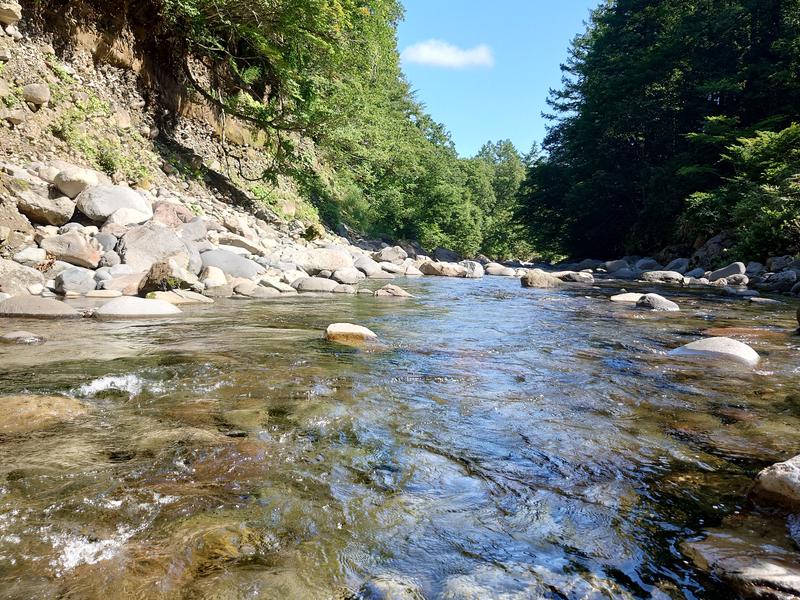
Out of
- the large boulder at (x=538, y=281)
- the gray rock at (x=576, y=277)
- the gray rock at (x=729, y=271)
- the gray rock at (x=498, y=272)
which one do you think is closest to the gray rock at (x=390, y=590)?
the large boulder at (x=538, y=281)

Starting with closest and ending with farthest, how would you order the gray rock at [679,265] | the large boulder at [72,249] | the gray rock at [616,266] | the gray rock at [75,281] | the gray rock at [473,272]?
the gray rock at [75,281], the large boulder at [72,249], the gray rock at [473,272], the gray rock at [679,265], the gray rock at [616,266]

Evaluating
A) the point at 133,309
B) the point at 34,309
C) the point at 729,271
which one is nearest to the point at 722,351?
the point at 133,309

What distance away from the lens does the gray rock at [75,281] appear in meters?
7.50

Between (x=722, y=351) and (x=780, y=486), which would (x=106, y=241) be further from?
(x=780, y=486)

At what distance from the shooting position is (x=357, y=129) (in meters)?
20.5

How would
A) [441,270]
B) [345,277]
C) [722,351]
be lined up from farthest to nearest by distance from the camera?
1. [441,270]
2. [345,277]
3. [722,351]

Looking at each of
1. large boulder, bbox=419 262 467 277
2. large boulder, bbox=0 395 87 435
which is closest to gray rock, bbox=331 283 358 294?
large boulder, bbox=0 395 87 435

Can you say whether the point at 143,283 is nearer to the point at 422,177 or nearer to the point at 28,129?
the point at 28,129

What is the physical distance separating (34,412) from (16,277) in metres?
5.24

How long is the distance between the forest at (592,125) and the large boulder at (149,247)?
7130 millimetres

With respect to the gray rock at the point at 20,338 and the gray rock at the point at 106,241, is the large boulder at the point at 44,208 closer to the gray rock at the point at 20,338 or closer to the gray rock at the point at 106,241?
the gray rock at the point at 106,241

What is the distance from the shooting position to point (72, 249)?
822 cm

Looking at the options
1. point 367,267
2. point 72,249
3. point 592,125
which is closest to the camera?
point 72,249

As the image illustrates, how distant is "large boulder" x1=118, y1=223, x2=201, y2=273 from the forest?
713 cm
